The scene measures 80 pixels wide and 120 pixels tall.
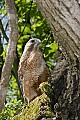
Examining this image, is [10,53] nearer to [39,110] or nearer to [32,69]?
[32,69]

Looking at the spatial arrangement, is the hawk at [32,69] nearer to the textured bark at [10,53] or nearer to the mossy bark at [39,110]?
the mossy bark at [39,110]

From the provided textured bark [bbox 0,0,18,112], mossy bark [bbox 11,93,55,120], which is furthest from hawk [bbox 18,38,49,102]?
textured bark [bbox 0,0,18,112]

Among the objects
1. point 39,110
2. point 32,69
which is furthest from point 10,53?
point 39,110

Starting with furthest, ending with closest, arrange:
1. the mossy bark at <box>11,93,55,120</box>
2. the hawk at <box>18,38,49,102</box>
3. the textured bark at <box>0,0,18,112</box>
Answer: the textured bark at <box>0,0,18,112</box>, the hawk at <box>18,38,49,102</box>, the mossy bark at <box>11,93,55,120</box>

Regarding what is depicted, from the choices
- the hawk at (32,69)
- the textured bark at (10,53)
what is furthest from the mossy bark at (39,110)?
the textured bark at (10,53)

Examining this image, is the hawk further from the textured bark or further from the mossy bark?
the textured bark

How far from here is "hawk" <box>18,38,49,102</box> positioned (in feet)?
10.0

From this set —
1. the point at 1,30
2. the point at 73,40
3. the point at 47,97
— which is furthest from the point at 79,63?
the point at 1,30

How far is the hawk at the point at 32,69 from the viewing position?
10.0ft

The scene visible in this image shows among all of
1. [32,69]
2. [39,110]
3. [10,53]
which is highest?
[32,69]

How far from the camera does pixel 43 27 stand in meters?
6.91

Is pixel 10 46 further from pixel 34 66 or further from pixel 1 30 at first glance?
pixel 1 30

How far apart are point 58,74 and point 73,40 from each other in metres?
1.14

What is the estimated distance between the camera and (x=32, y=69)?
304 centimetres
